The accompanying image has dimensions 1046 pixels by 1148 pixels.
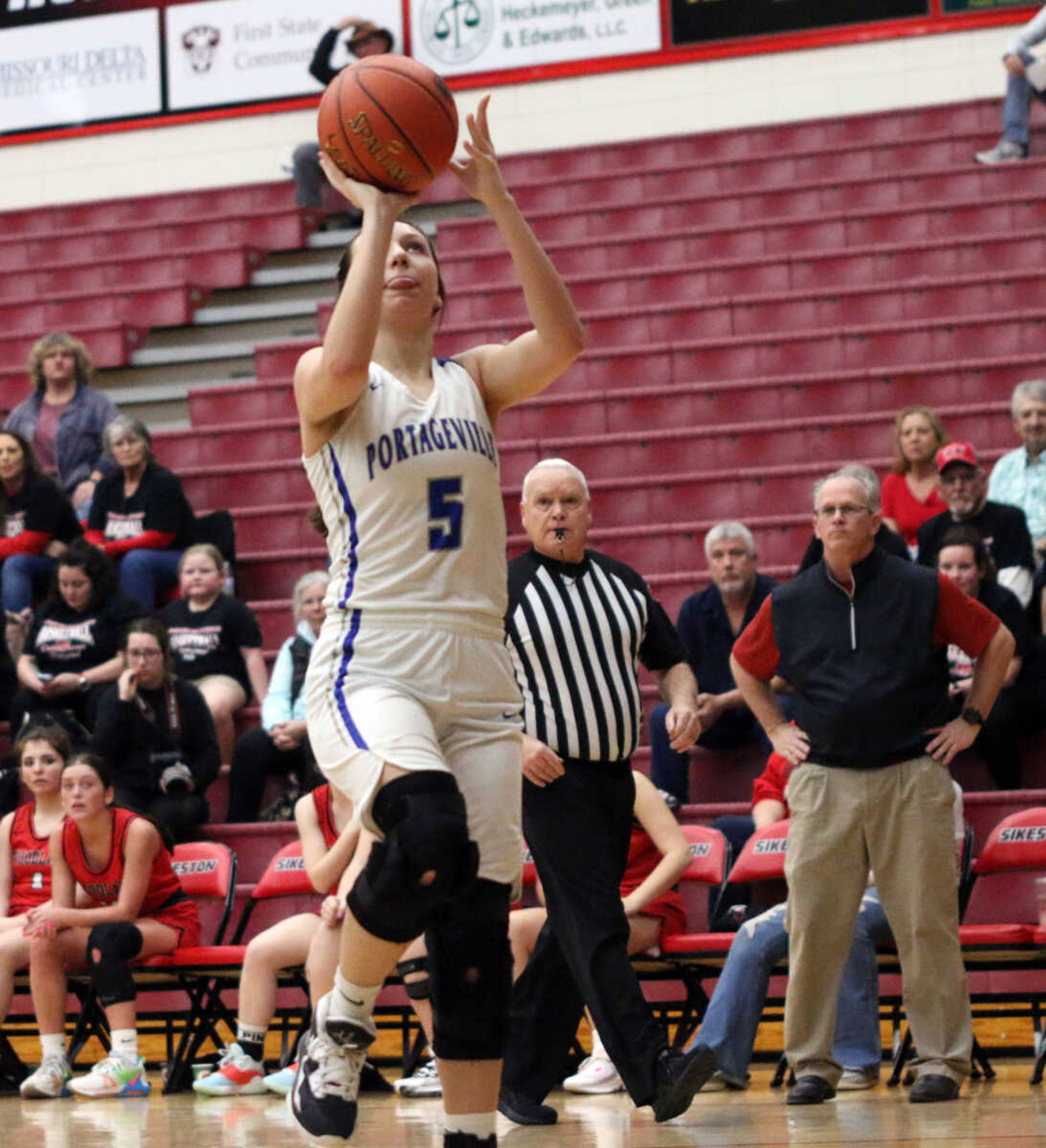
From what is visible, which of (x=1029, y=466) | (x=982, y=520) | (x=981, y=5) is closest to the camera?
(x=982, y=520)

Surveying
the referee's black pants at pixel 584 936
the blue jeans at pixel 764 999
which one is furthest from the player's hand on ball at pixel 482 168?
the blue jeans at pixel 764 999

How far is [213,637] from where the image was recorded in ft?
27.0

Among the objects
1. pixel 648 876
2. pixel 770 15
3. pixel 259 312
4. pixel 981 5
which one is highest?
pixel 770 15

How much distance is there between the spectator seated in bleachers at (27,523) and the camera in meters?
8.84

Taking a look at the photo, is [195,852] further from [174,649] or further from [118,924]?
[174,649]

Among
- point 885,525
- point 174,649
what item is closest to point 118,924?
point 174,649

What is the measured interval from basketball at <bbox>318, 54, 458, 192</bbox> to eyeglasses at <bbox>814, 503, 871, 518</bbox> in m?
2.31

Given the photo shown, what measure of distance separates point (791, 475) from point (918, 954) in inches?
156

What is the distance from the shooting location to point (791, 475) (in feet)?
29.4

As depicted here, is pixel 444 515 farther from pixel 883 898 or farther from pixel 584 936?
pixel 883 898

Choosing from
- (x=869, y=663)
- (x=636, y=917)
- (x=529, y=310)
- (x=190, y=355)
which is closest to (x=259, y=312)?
(x=190, y=355)

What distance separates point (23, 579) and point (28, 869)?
6.70ft

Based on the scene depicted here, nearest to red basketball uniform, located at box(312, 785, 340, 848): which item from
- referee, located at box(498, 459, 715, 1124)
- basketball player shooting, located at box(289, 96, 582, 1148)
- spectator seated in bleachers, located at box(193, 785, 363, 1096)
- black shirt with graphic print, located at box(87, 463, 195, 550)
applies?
spectator seated in bleachers, located at box(193, 785, 363, 1096)

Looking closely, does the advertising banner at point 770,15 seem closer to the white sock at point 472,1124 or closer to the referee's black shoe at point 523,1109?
the referee's black shoe at point 523,1109
